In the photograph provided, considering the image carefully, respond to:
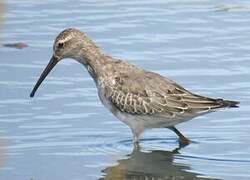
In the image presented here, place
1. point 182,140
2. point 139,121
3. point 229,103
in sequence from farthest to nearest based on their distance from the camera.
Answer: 1. point 139,121
2. point 182,140
3. point 229,103

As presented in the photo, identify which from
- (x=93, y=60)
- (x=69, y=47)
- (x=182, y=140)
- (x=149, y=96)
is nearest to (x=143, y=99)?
(x=149, y=96)

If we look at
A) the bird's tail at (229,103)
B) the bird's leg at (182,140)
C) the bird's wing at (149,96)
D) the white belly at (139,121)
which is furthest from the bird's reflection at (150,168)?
the bird's tail at (229,103)

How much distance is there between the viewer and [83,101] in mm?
13953

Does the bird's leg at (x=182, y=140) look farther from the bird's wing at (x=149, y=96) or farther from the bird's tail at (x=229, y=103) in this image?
the bird's tail at (x=229, y=103)

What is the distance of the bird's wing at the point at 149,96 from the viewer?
12820 mm

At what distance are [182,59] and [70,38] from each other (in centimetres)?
212

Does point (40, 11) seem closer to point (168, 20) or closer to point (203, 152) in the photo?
point (168, 20)

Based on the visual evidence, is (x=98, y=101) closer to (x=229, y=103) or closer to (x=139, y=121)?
(x=139, y=121)

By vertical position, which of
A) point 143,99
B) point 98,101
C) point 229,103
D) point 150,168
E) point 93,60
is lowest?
point 150,168

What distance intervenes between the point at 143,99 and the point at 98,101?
4.12 feet

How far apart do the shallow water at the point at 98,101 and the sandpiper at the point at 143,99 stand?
0.31 metres

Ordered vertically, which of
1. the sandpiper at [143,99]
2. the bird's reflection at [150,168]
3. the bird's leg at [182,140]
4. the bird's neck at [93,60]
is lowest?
the bird's reflection at [150,168]

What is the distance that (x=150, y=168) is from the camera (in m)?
12.1

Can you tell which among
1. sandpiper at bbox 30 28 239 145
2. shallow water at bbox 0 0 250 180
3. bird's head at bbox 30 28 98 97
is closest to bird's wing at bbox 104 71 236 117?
sandpiper at bbox 30 28 239 145
